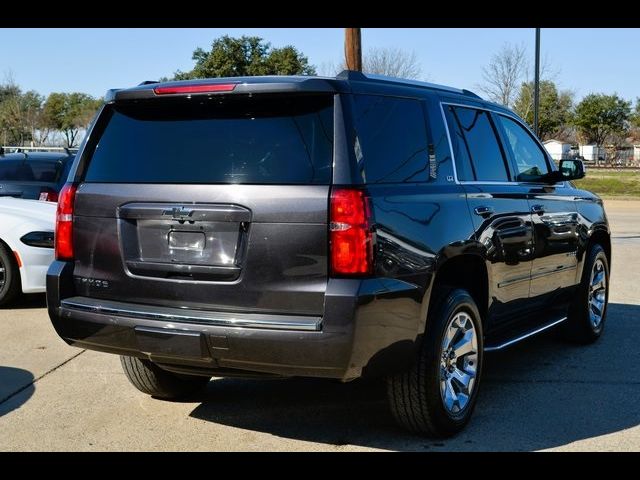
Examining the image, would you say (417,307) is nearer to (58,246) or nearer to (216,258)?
(216,258)

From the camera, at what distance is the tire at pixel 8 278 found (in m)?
8.28

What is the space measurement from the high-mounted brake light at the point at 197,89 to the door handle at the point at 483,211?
1667 mm

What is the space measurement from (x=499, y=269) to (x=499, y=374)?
1224 mm

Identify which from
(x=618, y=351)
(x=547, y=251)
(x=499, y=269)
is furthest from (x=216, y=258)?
(x=618, y=351)

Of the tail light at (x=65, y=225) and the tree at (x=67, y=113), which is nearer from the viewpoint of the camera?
the tail light at (x=65, y=225)

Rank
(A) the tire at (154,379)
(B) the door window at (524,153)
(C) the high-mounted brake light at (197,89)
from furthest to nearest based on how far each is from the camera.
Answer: (B) the door window at (524,153) → (A) the tire at (154,379) → (C) the high-mounted brake light at (197,89)

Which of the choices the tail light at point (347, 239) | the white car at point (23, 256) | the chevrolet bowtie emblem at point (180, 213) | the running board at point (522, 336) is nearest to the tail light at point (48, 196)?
the white car at point (23, 256)

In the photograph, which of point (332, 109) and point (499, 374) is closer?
point (332, 109)

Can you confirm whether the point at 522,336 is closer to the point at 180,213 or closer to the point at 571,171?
the point at 571,171

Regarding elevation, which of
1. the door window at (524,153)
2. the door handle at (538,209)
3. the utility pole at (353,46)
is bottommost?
the door handle at (538,209)

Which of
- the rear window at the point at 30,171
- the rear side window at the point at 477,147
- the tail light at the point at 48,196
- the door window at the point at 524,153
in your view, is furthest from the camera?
the rear window at the point at 30,171

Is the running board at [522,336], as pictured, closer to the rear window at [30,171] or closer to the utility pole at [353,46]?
the rear window at [30,171]

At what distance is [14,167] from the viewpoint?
11.0 meters

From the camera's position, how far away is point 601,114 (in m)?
72.1
